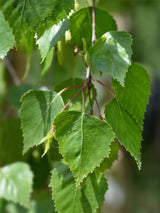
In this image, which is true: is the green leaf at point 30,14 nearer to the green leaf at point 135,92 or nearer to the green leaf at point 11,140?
the green leaf at point 135,92

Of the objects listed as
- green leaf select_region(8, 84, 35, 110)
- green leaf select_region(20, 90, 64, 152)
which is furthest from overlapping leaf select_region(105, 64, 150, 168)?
green leaf select_region(8, 84, 35, 110)

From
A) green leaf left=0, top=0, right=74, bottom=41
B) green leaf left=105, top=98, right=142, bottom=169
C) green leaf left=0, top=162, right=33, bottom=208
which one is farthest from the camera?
green leaf left=0, top=162, right=33, bottom=208

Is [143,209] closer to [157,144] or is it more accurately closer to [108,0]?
[157,144]

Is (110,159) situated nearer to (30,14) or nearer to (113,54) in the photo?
(113,54)

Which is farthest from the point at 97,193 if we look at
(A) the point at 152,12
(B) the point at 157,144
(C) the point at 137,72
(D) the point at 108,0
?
(B) the point at 157,144

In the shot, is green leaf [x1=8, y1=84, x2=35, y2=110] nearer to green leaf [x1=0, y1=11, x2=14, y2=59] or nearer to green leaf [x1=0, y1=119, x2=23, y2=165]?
green leaf [x1=0, y1=119, x2=23, y2=165]

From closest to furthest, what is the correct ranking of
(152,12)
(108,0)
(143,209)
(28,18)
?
(28,18) < (108,0) < (143,209) < (152,12)
